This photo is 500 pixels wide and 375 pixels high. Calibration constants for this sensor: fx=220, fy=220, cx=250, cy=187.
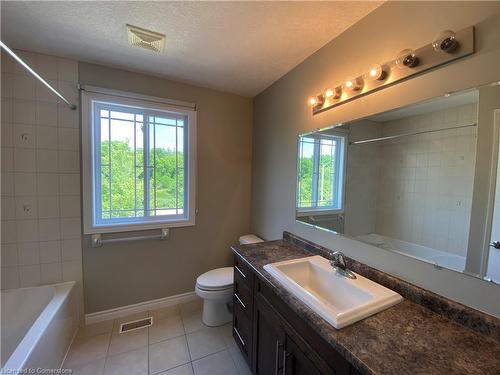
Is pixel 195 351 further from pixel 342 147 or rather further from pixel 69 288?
pixel 342 147

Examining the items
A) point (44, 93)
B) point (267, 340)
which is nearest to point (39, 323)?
point (267, 340)

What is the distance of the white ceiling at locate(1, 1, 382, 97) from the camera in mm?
1278

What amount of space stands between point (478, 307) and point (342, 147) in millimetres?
1048

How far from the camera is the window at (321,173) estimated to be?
1591 mm

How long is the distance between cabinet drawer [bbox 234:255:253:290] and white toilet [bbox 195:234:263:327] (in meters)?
0.33

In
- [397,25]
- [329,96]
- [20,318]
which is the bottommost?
[20,318]

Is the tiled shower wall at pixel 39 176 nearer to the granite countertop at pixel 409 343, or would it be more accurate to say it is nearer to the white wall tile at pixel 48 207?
the white wall tile at pixel 48 207

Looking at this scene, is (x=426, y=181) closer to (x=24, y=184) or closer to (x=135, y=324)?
(x=135, y=324)

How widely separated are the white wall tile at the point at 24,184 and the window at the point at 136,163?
363mm

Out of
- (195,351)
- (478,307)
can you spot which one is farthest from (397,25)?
(195,351)

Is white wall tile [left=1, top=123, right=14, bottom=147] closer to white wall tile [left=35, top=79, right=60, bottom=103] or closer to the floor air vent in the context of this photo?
white wall tile [left=35, top=79, right=60, bottom=103]

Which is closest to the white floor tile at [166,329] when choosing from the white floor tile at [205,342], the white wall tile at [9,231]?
the white floor tile at [205,342]

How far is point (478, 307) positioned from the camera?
0.88m

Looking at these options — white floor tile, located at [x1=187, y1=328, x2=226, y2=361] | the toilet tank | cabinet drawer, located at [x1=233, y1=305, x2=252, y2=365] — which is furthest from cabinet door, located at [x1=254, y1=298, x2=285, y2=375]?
the toilet tank
